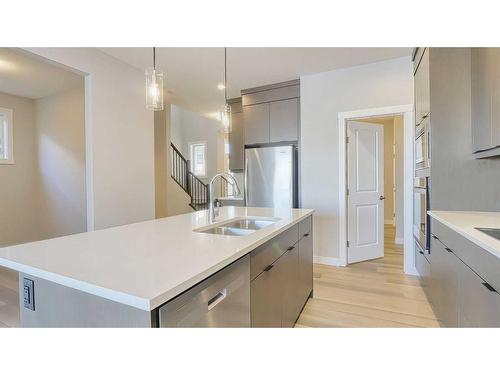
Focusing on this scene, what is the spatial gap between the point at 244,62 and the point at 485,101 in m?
2.49

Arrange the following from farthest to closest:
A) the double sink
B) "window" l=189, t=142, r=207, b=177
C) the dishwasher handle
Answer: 1. "window" l=189, t=142, r=207, b=177
2. the double sink
3. the dishwasher handle

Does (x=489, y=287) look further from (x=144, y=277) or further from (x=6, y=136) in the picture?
(x=6, y=136)

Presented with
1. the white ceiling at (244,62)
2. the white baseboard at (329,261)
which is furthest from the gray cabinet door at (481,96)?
the white baseboard at (329,261)

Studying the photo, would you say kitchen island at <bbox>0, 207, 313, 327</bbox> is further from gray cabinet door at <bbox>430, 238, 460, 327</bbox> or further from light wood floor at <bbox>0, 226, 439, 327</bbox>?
gray cabinet door at <bbox>430, 238, 460, 327</bbox>

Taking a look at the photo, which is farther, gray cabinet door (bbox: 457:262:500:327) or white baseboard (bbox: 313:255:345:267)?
white baseboard (bbox: 313:255:345:267)

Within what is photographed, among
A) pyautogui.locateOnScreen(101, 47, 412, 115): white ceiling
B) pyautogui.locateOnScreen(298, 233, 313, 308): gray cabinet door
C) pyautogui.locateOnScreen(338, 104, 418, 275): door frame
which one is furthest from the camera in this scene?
pyautogui.locateOnScreen(338, 104, 418, 275): door frame

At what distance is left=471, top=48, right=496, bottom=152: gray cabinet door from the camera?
5.98 ft

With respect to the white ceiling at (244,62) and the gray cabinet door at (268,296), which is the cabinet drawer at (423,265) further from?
the white ceiling at (244,62)

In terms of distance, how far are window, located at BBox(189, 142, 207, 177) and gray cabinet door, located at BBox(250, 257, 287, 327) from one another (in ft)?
24.6

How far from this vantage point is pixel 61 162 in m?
4.77

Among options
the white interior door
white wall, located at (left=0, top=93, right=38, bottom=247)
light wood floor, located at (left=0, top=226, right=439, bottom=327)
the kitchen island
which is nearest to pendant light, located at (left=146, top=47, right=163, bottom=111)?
the kitchen island

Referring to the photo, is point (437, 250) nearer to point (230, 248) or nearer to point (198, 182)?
point (230, 248)

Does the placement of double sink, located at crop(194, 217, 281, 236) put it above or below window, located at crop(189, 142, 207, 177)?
below
